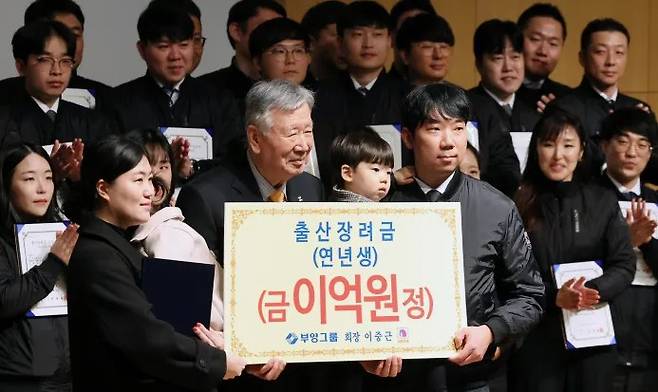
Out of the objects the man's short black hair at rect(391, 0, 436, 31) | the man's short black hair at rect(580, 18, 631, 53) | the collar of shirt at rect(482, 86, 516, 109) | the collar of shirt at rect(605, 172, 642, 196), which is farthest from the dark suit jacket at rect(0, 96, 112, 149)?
the man's short black hair at rect(580, 18, 631, 53)

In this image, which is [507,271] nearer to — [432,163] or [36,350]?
[432,163]

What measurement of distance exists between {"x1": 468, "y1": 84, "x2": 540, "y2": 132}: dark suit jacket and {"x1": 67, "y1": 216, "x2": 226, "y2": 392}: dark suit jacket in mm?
2506

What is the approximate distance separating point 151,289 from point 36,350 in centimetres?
115

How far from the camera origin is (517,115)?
4.83m

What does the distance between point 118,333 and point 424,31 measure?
2.72 m

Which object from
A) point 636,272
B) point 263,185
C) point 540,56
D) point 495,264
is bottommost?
point 636,272

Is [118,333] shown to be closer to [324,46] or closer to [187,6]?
[187,6]

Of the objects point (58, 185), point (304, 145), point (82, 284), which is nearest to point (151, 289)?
point (82, 284)

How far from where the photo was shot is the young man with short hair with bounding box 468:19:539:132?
4.81 meters

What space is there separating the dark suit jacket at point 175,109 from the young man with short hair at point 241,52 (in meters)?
0.07

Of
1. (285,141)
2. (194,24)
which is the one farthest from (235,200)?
(194,24)

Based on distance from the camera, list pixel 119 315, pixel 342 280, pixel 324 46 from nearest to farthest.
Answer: pixel 119 315 → pixel 342 280 → pixel 324 46

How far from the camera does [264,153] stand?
289 centimetres

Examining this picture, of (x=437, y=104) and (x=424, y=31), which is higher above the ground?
(x=424, y=31)
